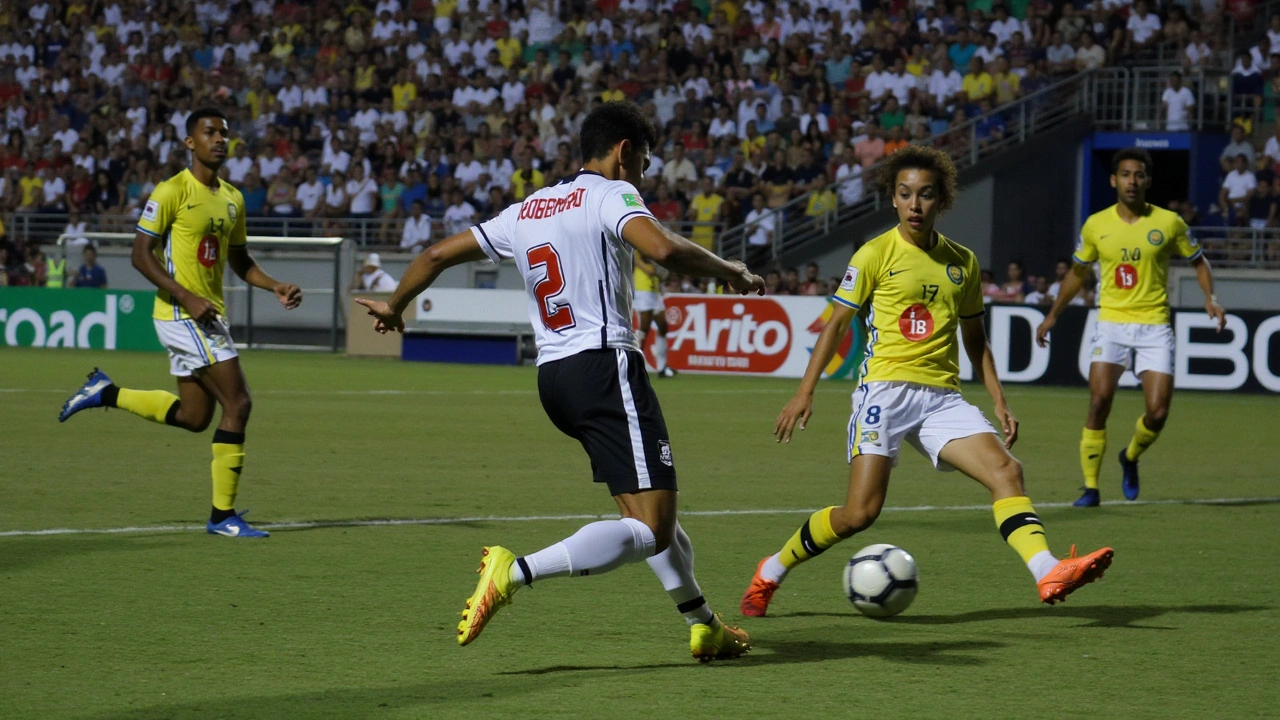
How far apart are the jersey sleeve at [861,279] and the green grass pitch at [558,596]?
1.32 metres

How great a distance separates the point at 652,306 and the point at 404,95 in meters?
12.6

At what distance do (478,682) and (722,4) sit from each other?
2790 cm

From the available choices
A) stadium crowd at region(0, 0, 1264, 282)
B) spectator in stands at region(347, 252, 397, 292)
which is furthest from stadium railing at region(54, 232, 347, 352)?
stadium crowd at region(0, 0, 1264, 282)

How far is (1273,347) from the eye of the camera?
2098 cm

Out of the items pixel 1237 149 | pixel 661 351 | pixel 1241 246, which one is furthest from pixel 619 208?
pixel 1237 149

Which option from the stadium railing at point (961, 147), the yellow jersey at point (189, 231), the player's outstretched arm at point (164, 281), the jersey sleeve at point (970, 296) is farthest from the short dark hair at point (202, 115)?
the stadium railing at point (961, 147)

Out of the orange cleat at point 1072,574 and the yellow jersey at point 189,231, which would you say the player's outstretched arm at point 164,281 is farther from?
the orange cleat at point 1072,574

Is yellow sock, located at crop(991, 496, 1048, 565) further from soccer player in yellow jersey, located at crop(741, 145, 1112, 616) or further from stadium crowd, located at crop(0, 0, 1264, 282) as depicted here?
stadium crowd, located at crop(0, 0, 1264, 282)

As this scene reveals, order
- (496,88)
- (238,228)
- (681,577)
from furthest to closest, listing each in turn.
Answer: (496,88) < (238,228) < (681,577)

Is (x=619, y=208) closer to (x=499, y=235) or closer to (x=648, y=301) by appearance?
(x=499, y=235)

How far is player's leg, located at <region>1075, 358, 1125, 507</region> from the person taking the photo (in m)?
10.8

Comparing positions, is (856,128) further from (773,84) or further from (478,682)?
(478,682)

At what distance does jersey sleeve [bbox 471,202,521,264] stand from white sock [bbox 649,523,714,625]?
44.6 inches

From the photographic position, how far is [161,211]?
8.80 meters
